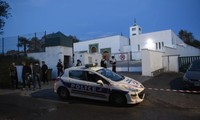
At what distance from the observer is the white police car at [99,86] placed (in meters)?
9.21

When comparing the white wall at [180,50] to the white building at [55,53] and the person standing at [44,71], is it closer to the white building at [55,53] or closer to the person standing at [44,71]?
the white building at [55,53]

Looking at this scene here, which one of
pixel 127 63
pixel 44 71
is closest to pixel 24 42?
pixel 44 71

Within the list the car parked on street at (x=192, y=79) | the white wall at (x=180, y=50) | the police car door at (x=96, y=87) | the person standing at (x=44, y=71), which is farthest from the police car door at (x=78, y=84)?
the white wall at (x=180, y=50)

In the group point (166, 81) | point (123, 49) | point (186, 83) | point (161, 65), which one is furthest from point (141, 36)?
point (186, 83)

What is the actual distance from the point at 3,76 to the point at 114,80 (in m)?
10.6

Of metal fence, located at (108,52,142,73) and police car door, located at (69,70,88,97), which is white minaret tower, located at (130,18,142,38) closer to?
metal fence, located at (108,52,142,73)

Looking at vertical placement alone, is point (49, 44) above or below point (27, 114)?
above

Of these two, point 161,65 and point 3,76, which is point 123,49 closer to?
point 161,65

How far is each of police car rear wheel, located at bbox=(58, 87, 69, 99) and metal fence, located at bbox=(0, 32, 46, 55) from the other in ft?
32.5

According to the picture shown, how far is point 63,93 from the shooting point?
1102 centimetres

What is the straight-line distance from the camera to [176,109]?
8.71 m

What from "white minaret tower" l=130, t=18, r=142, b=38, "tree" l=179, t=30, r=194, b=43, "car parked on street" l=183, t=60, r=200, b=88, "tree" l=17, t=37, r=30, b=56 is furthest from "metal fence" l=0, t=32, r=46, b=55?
"tree" l=179, t=30, r=194, b=43

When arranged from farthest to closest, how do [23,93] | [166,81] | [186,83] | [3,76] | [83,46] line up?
[83,46] → [3,76] → [166,81] → [23,93] → [186,83]

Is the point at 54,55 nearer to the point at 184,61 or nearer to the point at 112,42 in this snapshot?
the point at 184,61
